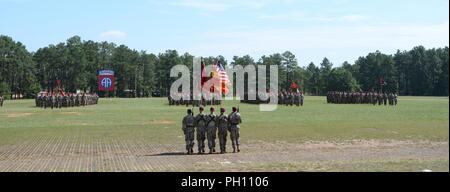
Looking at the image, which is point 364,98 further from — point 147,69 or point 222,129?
point 147,69

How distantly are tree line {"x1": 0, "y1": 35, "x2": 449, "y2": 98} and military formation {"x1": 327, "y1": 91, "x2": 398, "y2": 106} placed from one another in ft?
192

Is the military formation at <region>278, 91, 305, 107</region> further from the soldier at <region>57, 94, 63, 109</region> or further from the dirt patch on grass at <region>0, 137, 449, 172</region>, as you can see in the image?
the dirt patch on grass at <region>0, 137, 449, 172</region>

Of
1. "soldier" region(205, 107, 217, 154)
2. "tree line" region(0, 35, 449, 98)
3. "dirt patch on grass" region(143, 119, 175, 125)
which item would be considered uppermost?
"tree line" region(0, 35, 449, 98)

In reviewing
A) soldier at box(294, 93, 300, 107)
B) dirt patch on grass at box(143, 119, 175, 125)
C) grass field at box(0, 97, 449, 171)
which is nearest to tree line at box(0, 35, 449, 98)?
soldier at box(294, 93, 300, 107)

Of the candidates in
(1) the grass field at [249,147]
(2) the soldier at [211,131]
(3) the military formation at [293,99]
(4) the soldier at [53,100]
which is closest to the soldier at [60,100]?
(4) the soldier at [53,100]

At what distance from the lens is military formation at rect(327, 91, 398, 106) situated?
51844 mm

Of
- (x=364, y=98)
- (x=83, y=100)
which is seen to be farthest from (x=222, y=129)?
(x=364, y=98)

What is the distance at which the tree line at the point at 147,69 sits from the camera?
108000 mm

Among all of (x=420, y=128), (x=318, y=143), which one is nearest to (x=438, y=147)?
(x=318, y=143)

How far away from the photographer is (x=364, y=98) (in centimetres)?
5466

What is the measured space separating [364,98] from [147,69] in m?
74.0

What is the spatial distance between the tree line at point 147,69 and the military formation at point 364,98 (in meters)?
58.5
